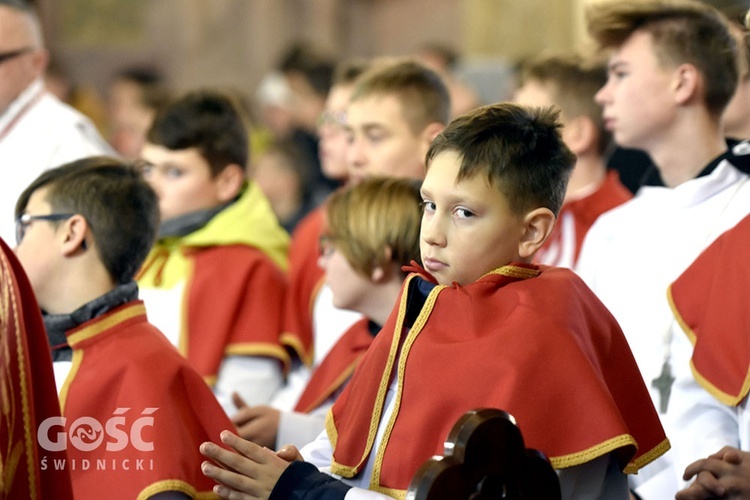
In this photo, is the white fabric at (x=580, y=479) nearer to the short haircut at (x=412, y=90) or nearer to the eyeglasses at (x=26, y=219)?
the eyeglasses at (x=26, y=219)

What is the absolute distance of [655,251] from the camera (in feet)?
12.1

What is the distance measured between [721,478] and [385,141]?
2232 millimetres

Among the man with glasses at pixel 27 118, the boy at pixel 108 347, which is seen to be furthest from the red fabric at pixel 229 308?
the boy at pixel 108 347

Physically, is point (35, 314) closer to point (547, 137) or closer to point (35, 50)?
point (547, 137)

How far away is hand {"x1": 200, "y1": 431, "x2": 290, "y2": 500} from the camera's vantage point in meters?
2.47

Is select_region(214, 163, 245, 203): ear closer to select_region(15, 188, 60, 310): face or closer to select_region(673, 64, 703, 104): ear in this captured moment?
select_region(15, 188, 60, 310): face

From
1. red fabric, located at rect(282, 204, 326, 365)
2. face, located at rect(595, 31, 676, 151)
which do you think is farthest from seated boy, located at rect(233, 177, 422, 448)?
face, located at rect(595, 31, 676, 151)

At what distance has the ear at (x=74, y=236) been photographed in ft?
10.7

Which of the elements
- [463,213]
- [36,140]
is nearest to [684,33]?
[463,213]

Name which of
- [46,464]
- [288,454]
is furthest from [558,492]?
[46,464]

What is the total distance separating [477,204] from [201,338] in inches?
81.6

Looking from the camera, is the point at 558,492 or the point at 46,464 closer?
the point at 558,492

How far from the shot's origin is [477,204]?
2.48m

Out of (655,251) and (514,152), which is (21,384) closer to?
(514,152)
